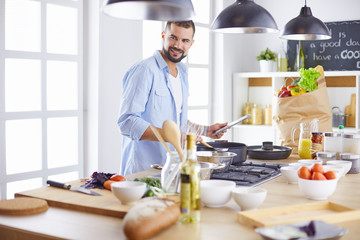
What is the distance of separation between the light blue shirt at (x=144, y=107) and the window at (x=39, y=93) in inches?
34.8

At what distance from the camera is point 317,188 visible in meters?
2.00

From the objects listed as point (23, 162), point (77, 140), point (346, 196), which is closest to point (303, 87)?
point (346, 196)

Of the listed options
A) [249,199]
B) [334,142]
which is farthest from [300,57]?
[249,199]

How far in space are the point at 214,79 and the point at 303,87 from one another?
2398 millimetres

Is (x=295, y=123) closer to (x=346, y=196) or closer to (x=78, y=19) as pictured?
(x=346, y=196)

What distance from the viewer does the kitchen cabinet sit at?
5547 millimetres

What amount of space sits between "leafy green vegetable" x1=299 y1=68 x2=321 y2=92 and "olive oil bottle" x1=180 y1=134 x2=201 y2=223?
2113 mm

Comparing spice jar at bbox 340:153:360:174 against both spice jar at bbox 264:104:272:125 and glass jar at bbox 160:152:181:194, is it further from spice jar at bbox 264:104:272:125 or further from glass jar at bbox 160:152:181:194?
spice jar at bbox 264:104:272:125

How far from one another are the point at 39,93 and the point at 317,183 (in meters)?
2.45

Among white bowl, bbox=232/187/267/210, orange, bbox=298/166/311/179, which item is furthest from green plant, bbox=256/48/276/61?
white bowl, bbox=232/187/267/210

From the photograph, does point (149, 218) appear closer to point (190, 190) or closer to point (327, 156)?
point (190, 190)

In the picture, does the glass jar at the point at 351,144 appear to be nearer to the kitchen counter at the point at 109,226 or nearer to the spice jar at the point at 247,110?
the kitchen counter at the point at 109,226

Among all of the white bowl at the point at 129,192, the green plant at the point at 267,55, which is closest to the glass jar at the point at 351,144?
the white bowl at the point at 129,192

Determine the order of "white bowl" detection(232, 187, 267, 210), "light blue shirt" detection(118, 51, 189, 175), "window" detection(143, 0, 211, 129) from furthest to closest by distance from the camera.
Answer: "window" detection(143, 0, 211, 129), "light blue shirt" detection(118, 51, 189, 175), "white bowl" detection(232, 187, 267, 210)
